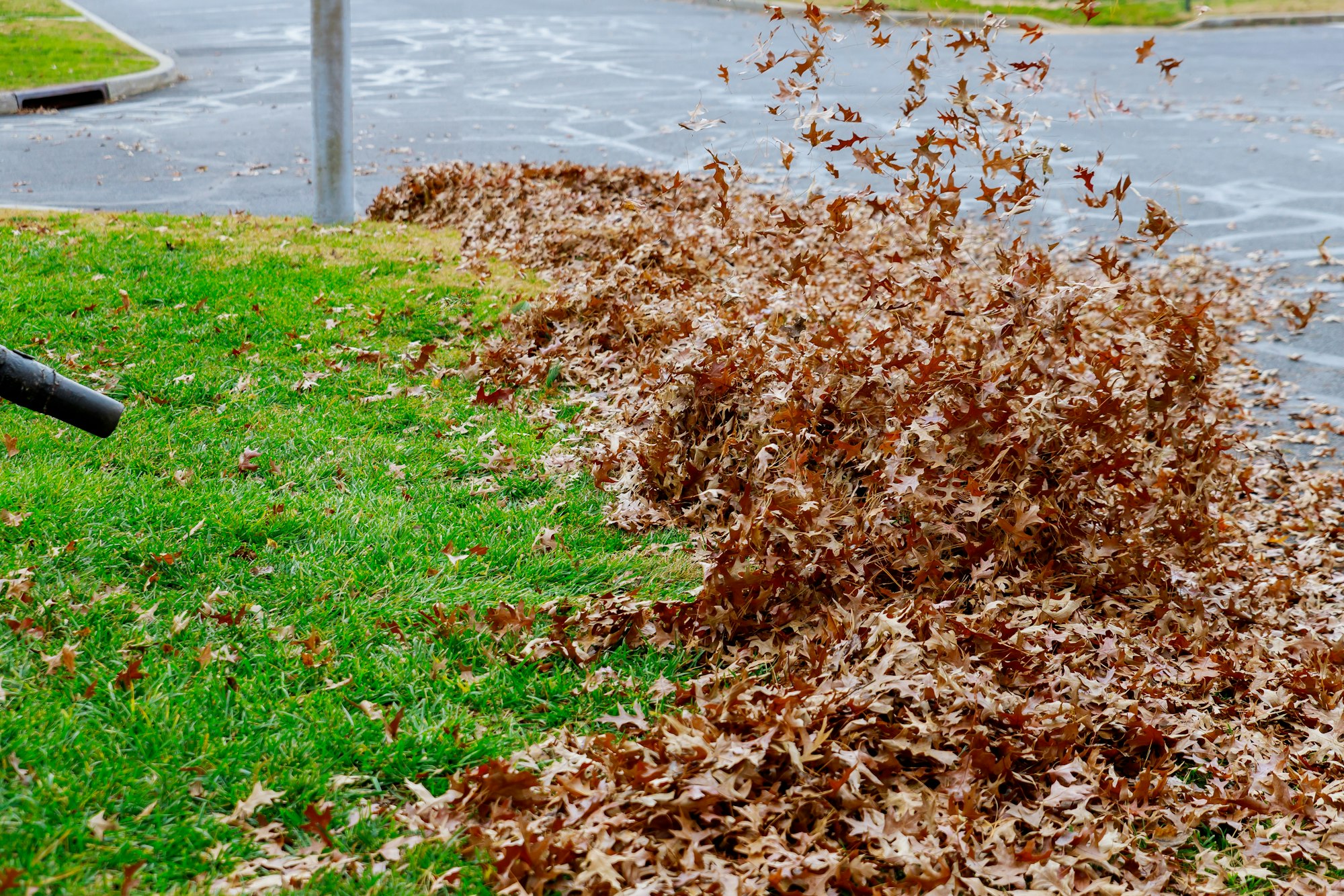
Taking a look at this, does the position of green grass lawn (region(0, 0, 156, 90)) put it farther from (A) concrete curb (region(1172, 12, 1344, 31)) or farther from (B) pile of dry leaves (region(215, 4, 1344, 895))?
(A) concrete curb (region(1172, 12, 1344, 31))

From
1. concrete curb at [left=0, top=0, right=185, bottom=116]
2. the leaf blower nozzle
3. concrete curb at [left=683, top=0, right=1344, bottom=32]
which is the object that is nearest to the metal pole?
the leaf blower nozzle

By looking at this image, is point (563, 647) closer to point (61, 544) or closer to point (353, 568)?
point (353, 568)

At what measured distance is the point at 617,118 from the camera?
520 inches

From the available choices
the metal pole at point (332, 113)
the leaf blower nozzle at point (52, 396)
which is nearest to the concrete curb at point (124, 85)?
the metal pole at point (332, 113)

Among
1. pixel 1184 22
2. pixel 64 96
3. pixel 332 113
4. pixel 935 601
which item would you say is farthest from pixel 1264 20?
pixel 935 601

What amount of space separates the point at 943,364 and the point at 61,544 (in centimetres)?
334

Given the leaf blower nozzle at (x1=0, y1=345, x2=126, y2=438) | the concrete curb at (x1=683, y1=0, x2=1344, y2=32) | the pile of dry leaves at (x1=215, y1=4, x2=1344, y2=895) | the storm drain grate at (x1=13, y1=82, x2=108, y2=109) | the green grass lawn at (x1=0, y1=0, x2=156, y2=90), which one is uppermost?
the concrete curb at (x1=683, y1=0, x2=1344, y2=32)

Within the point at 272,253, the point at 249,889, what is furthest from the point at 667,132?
the point at 249,889

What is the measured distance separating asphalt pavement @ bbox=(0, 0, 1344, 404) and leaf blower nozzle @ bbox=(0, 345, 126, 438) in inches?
145

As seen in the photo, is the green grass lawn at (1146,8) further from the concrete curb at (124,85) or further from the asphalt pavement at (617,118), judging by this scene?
the concrete curb at (124,85)

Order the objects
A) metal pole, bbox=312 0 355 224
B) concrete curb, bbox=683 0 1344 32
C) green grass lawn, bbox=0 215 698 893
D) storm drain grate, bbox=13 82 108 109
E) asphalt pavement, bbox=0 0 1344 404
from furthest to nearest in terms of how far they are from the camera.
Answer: concrete curb, bbox=683 0 1344 32, storm drain grate, bbox=13 82 108 109, asphalt pavement, bbox=0 0 1344 404, metal pole, bbox=312 0 355 224, green grass lawn, bbox=0 215 698 893

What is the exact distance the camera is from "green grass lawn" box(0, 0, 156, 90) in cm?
1342

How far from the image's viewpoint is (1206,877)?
9.01ft

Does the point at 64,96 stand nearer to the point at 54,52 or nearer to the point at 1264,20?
the point at 54,52
